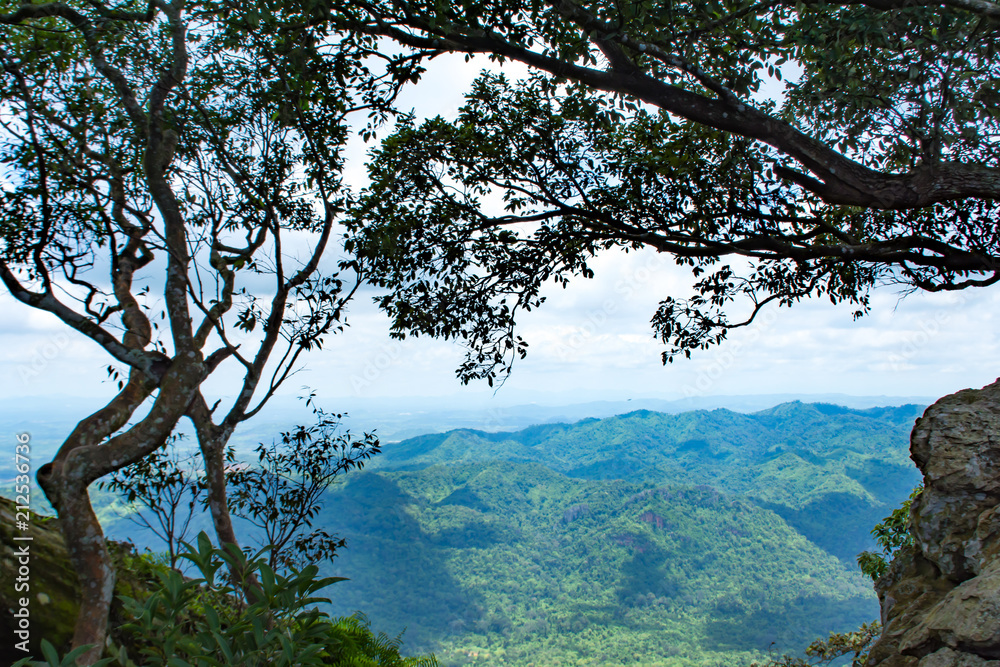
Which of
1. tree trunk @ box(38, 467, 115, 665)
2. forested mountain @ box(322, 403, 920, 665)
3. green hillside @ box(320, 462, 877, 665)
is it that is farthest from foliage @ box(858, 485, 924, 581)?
green hillside @ box(320, 462, 877, 665)

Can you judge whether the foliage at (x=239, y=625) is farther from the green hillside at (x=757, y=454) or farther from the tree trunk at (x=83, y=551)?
the green hillside at (x=757, y=454)

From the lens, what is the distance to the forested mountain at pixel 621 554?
172ft

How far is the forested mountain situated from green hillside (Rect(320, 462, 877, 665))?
19cm

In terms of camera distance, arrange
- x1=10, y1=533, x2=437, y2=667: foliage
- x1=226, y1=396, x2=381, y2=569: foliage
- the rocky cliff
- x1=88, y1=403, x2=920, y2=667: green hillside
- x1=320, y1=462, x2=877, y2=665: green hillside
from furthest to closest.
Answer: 1. x1=88, y1=403, x2=920, y2=667: green hillside
2. x1=320, y1=462, x2=877, y2=665: green hillside
3. x1=226, y1=396, x2=381, y2=569: foliage
4. the rocky cliff
5. x1=10, y1=533, x2=437, y2=667: foliage

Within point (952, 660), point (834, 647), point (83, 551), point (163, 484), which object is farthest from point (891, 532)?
point (163, 484)

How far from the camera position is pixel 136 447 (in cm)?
414

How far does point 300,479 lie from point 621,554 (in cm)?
6525

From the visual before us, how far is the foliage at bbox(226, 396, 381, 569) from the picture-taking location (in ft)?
21.6

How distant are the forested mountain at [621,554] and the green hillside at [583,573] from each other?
19 cm

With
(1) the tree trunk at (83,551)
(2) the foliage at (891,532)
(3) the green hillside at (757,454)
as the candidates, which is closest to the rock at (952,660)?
(2) the foliage at (891,532)

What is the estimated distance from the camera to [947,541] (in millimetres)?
3764

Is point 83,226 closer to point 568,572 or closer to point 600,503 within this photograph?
point 568,572

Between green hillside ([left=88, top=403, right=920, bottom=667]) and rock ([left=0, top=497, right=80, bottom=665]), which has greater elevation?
rock ([left=0, top=497, right=80, bottom=665])

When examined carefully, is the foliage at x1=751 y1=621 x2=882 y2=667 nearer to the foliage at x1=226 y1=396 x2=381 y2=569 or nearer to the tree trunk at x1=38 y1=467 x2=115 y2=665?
the foliage at x1=226 y1=396 x2=381 y2=569
